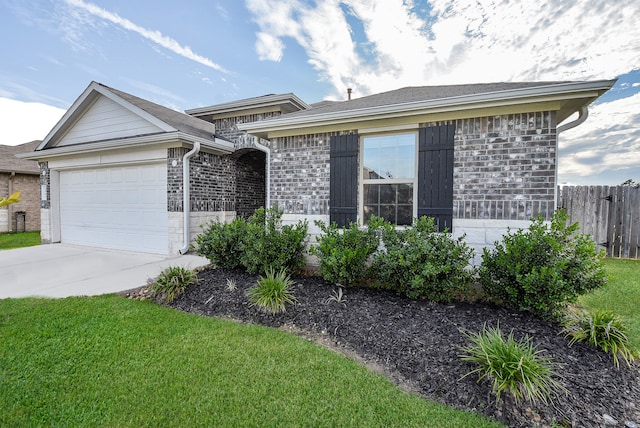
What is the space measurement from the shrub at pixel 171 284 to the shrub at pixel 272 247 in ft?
3.36

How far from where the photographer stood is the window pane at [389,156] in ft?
16.9

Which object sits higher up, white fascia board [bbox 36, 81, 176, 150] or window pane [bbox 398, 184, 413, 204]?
white fascia board [bbox 36, 81, 176, 150]

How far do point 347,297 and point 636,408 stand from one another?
299 centimetres

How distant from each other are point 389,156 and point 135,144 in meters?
6.84

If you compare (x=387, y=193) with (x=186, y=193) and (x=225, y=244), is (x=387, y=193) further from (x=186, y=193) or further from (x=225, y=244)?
(x=186, y=193)

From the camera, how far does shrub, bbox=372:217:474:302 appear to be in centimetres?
388

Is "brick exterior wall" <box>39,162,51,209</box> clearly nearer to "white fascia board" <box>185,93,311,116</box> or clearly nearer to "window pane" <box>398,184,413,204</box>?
"white fascia board" <box>185,93,311,116</box>

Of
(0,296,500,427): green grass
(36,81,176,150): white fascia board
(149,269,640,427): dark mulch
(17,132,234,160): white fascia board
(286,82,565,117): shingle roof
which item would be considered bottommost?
(0,296,500,427): green grass

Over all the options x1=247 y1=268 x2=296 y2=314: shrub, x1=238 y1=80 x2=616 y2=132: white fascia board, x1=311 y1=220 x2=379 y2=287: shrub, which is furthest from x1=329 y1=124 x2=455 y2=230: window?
x1=247 y1=268 x2=296 y2=314: shrub

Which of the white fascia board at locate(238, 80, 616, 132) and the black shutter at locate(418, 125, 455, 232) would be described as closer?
the white fascia board at locate(238, 80, 616, 132)

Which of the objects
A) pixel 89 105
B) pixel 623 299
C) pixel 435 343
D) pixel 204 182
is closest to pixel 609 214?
pixel 623 299

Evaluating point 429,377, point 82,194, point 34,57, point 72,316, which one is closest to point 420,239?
point 429,377

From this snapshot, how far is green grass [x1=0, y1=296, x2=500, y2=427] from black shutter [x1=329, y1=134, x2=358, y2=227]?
2.64 m

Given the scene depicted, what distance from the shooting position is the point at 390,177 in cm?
529
